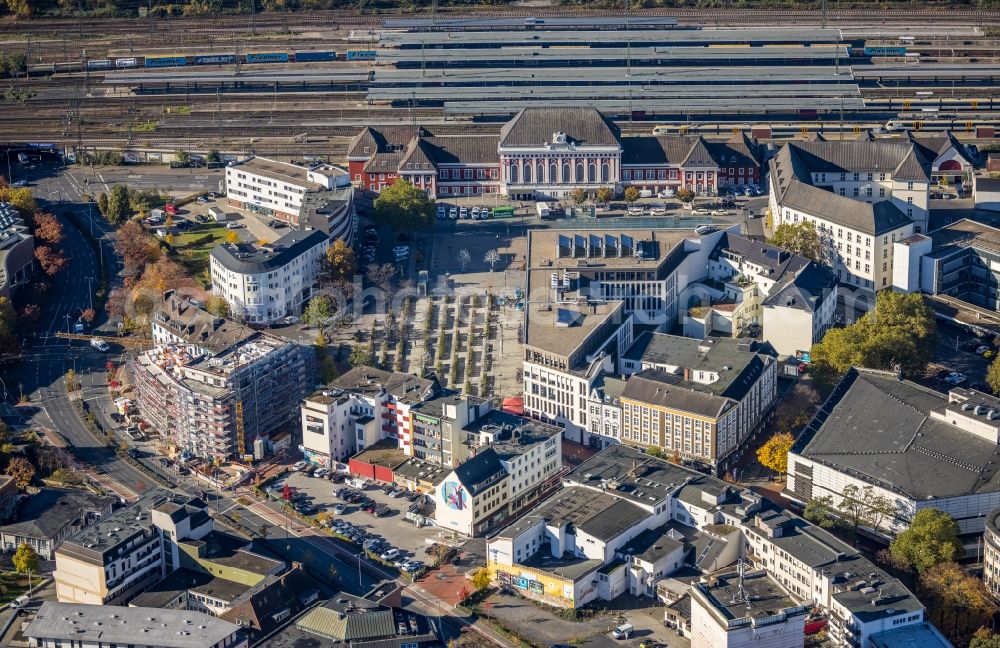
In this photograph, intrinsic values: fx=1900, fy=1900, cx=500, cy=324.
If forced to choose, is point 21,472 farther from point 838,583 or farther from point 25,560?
point 838,583

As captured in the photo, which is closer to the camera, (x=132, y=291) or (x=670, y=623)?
(x=670, y=623)

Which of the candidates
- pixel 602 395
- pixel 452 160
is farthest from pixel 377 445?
pixel 452 160

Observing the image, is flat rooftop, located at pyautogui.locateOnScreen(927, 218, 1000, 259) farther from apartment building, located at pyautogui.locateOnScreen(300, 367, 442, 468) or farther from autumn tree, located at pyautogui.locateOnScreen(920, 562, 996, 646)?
apartment building, located at pyautogui.locateOnScreen(300, 367, 442, 468)

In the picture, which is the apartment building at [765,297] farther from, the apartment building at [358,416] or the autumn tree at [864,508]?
the apartment building at [358,416]

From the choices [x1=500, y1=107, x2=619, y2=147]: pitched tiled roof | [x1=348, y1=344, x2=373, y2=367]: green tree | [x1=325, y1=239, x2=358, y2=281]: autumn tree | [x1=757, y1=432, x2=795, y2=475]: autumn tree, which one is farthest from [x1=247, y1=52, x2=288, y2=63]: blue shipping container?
[x1=757, y1=432, x2=795, y2=475]: autumn tree

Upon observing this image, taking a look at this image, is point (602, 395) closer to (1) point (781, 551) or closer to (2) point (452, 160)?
(1) point (781, 551)

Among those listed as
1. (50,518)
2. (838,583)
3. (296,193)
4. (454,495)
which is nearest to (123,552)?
(50,518)
